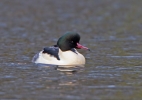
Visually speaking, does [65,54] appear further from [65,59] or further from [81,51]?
[81,51]

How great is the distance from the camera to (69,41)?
→ 19.3 meters

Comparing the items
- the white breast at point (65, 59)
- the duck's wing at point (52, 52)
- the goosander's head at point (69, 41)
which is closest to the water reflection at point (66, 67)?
the white breast at point (65, 59)

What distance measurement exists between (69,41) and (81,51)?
335 cm

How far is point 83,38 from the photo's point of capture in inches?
990

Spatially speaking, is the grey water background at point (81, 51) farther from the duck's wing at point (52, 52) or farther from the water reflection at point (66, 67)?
the duck's wing at point (52, 52)

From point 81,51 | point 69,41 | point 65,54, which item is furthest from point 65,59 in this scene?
point 81,51

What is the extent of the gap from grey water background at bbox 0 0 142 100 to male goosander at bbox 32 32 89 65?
1.12 ft

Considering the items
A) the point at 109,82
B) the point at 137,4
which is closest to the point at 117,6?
the point at 137,4

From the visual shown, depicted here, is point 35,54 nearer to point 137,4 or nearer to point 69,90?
point 69,90

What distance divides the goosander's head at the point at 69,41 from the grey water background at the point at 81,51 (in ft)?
2.12

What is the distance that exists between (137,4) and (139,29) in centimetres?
1015

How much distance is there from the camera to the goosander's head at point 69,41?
1919cm

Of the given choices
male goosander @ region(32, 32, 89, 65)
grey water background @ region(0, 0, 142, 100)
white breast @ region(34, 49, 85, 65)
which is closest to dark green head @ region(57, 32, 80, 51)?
male goosander @ region(32, 32, 89, 65)

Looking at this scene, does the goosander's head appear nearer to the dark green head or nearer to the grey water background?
the dark green head
